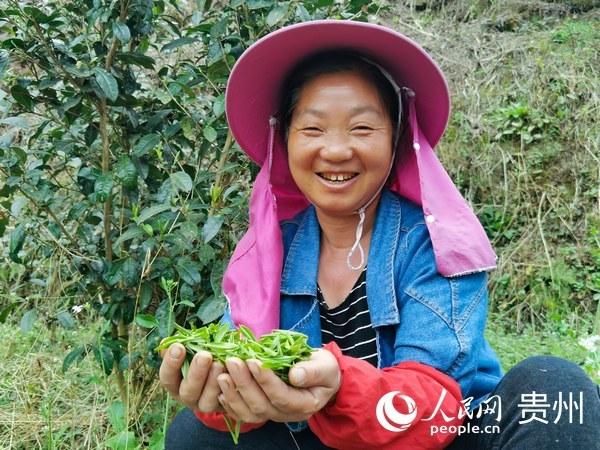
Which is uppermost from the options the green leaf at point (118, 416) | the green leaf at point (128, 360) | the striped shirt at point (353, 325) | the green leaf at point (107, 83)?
the green leaf at point (107, 83)

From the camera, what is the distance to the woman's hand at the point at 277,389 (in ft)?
3.80

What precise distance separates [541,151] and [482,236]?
2416 millimetres

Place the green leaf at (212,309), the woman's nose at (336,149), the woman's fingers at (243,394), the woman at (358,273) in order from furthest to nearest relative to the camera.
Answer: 1. the green leaf at (212,309)
2. the woman's nose at (336,149)
3. the woman at (358,273)
4. the woman's fingers at (243,394)

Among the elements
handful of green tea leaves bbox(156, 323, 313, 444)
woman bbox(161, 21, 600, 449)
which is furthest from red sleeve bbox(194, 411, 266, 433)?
handful of green tea leaves bbox(156, 323, 313, 444)

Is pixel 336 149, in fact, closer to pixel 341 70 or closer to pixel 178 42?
pixel 341 70

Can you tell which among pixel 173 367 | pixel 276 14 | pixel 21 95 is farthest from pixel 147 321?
pixel 276 14

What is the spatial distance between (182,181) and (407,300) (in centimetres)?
77

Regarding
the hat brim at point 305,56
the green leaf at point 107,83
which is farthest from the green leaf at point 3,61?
the hat brim at point 305,56

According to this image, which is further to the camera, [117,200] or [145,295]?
[117,200]

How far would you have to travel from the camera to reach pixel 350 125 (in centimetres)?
153

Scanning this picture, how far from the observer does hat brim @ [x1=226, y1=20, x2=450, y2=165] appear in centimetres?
155

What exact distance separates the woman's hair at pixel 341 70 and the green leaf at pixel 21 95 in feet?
2.67

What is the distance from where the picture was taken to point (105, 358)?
2105 millimetres

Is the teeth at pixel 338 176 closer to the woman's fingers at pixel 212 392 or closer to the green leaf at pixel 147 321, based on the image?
the woman's fingers at pixel 212 392
